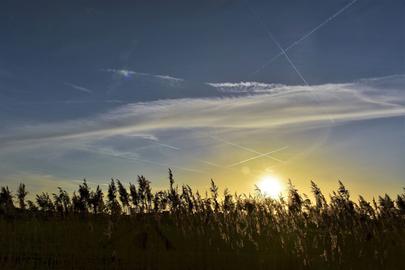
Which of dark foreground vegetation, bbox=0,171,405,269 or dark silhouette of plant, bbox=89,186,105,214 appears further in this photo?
dark silhouette of plant, bbox=89,186,105,214

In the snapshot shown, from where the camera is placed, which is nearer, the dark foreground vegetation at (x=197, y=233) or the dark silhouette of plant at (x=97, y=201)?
the dark foreground vegetation at (x=197, y=233)

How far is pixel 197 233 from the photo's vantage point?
11.0 meters

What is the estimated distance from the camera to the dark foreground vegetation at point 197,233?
8.46 metres

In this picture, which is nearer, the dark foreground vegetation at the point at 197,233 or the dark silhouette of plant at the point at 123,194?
the dark foreground vegetation at the point at 197,233

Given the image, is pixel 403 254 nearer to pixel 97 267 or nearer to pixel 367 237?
pixel 367 237

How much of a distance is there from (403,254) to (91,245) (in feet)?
22.5

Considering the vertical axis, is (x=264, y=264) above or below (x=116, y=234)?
below

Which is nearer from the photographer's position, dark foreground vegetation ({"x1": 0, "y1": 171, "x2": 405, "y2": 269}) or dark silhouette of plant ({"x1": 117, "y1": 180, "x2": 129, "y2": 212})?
dark foreground vegetation ({"x1": 0, "y1": 171, "x2": 405, "y2": 269})

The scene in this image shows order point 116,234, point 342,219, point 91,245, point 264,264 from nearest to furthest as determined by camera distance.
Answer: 1. point 264,264
2. point 91,245
3. point 116,234
4. point 342,219

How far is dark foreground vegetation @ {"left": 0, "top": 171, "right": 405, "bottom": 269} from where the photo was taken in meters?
8.46

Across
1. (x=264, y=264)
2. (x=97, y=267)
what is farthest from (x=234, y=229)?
(x=97, y=267)

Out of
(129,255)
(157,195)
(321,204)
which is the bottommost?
(129,255)

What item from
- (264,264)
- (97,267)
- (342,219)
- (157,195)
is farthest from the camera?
(157,195)

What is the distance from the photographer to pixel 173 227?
506 inches
